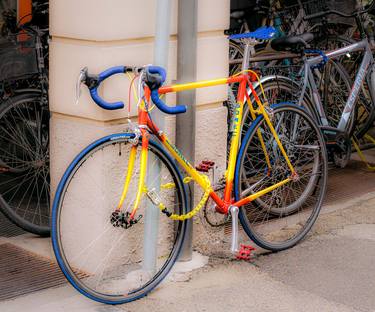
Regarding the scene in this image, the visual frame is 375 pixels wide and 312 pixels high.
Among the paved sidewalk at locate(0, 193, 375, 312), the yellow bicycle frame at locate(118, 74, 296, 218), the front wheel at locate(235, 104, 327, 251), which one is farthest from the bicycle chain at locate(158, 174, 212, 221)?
the paved sidewalk at locate(0, 193, 375, 312)

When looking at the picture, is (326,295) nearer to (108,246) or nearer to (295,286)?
(295,286)

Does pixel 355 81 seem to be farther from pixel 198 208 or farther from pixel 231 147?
pixel 198 208

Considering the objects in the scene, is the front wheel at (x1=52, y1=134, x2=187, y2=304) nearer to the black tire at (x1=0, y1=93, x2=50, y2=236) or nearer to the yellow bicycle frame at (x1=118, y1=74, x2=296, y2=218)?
the yellow bicycle frame at (x1=118, y1=74, x2=296, y2=218)

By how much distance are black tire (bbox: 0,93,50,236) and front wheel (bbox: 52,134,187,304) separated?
0.69m

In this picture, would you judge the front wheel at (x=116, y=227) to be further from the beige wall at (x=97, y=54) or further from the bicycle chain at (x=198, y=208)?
the beige wall at (x=97, y=54)

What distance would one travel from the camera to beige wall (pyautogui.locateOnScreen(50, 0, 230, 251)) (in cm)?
504

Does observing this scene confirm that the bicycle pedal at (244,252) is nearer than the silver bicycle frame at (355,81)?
Yes

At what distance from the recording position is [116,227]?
520 centimetres

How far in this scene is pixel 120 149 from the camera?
4887 millimetres

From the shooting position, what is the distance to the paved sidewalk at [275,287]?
493 centimetres

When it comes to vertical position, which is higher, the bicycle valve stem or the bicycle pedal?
the bicycle valve stem

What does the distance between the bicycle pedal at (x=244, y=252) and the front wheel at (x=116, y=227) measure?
17.2 inches

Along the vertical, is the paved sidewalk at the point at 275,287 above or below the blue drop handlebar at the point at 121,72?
below

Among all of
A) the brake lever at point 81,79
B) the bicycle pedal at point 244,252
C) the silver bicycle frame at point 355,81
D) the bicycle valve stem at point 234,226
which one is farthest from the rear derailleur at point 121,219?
the silver bicycle frame at point 355,81
